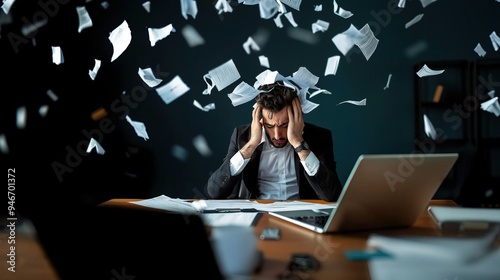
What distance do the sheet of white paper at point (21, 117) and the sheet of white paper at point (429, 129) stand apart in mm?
2964

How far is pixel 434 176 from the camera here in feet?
4.09

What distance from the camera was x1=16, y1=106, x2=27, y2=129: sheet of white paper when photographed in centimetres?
288

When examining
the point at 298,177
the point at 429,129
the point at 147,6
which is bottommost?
the point at 429,129

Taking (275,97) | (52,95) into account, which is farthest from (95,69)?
(275,97)

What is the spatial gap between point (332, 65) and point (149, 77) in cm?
148

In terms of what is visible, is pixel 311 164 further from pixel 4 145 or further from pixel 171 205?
pixel 4 145

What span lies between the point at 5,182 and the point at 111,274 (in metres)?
2.27

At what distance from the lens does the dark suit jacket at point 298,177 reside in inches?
81.7

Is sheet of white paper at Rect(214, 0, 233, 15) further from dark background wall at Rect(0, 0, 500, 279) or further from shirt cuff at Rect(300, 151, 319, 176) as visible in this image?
shirt cuff at Rect(300, 151, 319, 176)

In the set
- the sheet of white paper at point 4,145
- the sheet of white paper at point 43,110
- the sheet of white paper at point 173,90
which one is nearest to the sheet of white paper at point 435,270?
the sheet of white paper at point 4,145

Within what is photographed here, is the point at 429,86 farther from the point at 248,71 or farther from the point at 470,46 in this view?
the point at 248,71

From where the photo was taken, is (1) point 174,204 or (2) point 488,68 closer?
(1) point 174,204

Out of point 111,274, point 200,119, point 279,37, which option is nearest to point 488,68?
point 279,37

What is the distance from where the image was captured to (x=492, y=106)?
12.4 ft
